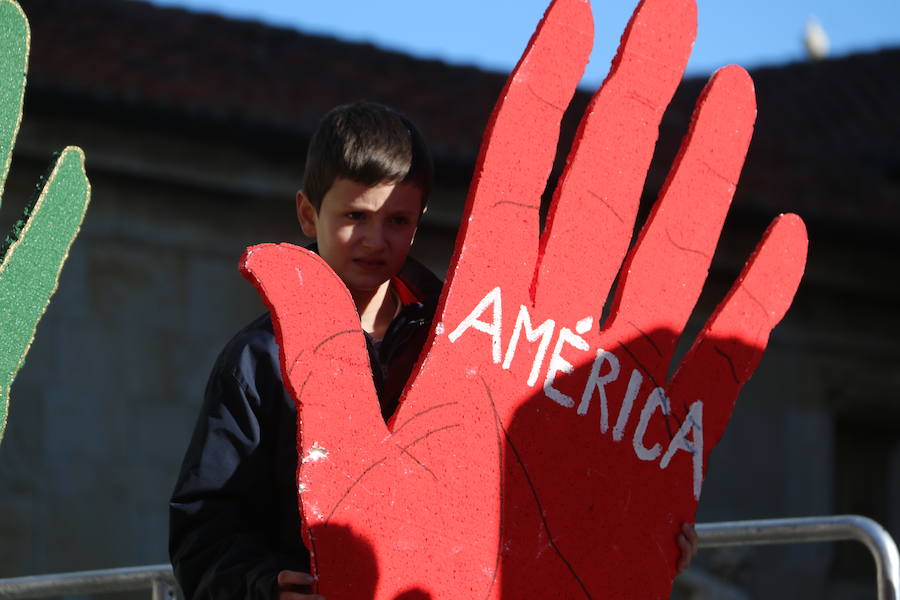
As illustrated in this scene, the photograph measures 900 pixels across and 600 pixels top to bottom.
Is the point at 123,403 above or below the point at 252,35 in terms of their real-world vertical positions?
below

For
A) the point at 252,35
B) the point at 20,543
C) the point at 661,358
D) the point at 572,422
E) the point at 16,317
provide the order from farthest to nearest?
1. the point at 252,35
2. the point at 20,543
3. the point at 661,358
4. the point at 572,422
5. the point at 16,317

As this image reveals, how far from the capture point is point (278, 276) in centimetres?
201

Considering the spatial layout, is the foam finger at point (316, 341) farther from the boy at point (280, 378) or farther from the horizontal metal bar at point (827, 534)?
the horizontal metal bar at point (827, 534)

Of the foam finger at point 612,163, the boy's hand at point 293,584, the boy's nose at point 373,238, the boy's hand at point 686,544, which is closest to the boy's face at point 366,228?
the boy's nose at point 373,238

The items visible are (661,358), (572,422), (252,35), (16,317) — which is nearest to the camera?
(16,317)

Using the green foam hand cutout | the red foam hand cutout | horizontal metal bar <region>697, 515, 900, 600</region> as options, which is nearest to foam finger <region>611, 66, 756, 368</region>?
the red foam hand cutout

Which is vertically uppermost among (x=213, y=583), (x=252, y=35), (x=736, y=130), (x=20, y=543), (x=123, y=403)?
(x=736, y=130)

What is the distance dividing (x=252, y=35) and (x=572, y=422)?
7855 mm

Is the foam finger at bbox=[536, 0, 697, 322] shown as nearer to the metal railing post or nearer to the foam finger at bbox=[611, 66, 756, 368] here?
the foam finger at bbox=[611, 66, 756, 368]

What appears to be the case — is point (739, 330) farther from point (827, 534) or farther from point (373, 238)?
point (373, 238)

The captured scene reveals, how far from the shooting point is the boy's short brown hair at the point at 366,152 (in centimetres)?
229

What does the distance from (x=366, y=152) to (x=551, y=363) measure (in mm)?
437

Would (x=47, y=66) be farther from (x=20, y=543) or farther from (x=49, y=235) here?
(x=49, y=235)

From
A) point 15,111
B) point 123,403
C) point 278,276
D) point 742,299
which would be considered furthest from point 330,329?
point 123,403
